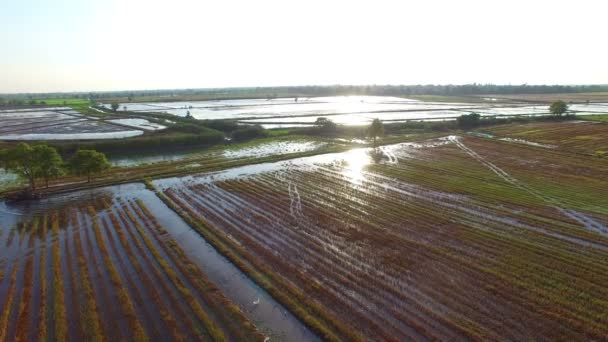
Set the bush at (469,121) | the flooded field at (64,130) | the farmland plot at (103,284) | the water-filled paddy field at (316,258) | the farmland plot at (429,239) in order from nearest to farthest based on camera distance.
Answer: the farmland plot at (103,284)
the water-filled paddy field at (316,258)
the farmland plot at (429,239)
the flooded field at (64,130)
the bush at (469,121)

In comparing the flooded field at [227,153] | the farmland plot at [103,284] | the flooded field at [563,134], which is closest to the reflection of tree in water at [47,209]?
the farmland plot at [103,284]

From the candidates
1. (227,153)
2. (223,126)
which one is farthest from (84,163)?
(223,126)

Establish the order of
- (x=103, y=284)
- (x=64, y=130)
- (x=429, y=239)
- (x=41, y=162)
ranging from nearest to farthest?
(x=103, y=284) < (x=429, y=239) < (x=41, y=162) < (x=64, y=130)

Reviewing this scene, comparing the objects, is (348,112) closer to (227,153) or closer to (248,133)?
(248,133)

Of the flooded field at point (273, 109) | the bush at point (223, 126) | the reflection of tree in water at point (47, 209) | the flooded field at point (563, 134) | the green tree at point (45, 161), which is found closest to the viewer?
the reflection of tree in water at point (47, 209)

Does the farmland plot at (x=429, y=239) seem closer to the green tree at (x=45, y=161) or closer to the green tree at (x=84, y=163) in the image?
the green tree at (x=84, y=163)

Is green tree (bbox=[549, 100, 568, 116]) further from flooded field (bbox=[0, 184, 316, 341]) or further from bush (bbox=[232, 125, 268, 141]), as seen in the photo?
flooded field (bbox=[0, 184, 316, 341])

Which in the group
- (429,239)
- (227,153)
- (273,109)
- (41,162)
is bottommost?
(429,239)
